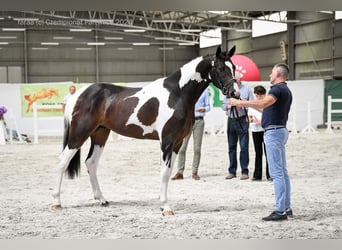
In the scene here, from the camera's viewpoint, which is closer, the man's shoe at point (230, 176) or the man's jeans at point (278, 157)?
the man's jeans at point (278, 157)

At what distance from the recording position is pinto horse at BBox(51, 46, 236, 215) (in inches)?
196

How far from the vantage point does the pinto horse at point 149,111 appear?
4988 mm

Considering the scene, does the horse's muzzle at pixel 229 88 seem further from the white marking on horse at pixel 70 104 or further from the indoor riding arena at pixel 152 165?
the white marking on horse at pixel 70 104

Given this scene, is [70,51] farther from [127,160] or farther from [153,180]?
[153,180]

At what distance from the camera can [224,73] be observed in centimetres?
486

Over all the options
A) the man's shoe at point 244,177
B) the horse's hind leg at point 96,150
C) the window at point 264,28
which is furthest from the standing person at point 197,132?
the window at point 264,28

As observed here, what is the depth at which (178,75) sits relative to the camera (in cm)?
510

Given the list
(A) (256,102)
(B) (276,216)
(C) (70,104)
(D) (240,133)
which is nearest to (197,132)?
(D) (240,133)

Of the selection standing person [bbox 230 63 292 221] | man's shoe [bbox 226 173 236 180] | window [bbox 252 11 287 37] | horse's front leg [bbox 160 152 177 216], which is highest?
window [bbox 252 11 287 37]

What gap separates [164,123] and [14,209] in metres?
→ 1.85

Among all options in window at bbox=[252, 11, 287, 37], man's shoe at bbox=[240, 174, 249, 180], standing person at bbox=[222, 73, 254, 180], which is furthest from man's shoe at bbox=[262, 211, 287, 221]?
window at bbox=[252, 11, 287, 37]

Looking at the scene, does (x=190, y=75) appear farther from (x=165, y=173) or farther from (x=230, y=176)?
(x=230, y=176)

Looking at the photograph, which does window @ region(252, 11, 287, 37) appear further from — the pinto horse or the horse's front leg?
the horse's front leg

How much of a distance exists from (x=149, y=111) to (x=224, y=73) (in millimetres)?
856
